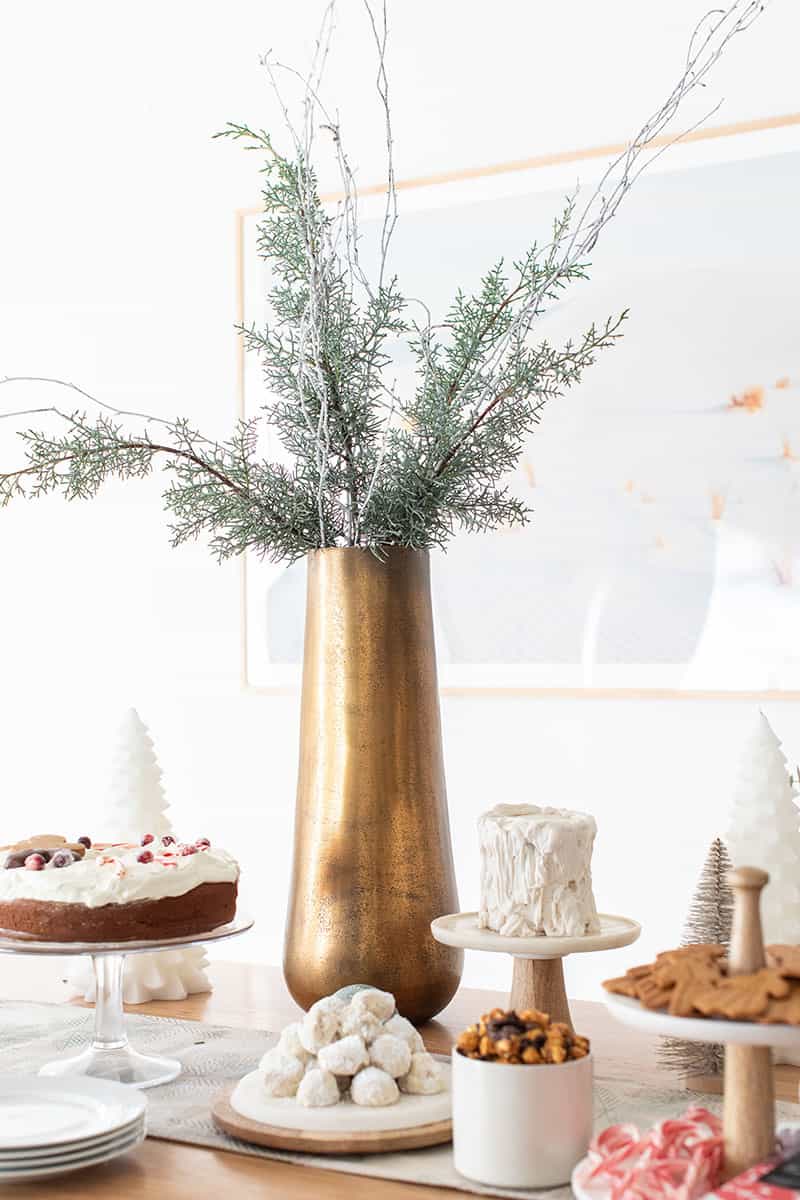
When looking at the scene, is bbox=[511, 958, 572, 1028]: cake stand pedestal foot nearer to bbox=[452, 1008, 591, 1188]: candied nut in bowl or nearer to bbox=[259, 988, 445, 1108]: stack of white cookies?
bbox=[259, 988, 445, 1108]: stack of white cookies

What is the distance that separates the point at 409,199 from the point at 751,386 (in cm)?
69

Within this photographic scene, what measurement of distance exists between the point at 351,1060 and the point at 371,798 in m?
0.34

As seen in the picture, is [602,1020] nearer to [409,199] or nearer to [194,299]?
[409,199]

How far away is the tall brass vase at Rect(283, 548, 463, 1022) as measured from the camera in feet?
4.49

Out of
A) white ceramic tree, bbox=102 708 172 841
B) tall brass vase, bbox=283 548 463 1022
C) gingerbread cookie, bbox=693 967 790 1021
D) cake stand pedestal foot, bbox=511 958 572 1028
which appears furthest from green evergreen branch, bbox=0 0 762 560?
gingerbread cookie, bbox=693 967 790 1021

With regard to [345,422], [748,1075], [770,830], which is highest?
[345,422]

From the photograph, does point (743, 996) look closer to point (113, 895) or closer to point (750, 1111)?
point (750, 1111)

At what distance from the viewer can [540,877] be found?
119 cm

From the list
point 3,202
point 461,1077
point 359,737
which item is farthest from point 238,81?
point 461,1077

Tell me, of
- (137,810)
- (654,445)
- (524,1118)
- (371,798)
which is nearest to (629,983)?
(524,1118)

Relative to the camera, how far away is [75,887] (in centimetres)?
128

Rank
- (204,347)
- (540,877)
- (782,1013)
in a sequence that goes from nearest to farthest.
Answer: (782,1013) → (540,877) → (204,347)

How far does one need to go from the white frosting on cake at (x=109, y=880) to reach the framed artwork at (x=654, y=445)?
3.57 feet

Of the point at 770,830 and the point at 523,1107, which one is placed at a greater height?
the point at 770,830
